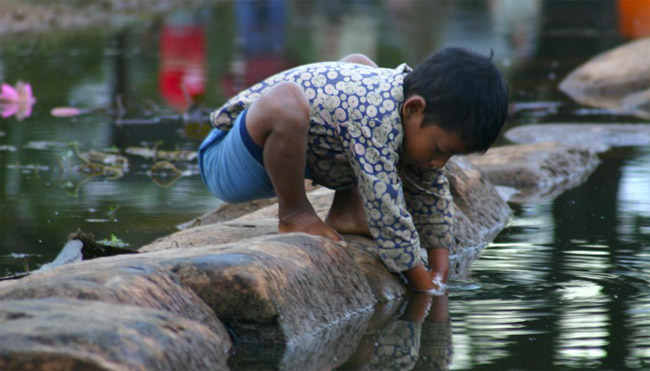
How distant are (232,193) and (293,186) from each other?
466 millimetres

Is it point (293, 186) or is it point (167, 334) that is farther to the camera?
point (293, 186)

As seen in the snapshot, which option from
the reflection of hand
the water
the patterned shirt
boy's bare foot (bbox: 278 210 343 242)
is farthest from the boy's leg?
the water

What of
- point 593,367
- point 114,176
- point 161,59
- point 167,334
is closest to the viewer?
point 167,334

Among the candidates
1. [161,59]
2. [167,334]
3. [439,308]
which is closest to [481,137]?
[439,308]

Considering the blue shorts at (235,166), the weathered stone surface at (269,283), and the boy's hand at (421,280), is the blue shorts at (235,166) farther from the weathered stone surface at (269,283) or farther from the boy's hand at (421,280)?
the boy's hand at (421,280)

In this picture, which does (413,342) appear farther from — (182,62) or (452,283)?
(182,62)

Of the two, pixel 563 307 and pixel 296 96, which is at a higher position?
pixel 296 96

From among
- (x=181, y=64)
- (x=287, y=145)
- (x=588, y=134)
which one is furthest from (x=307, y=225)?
(x=181, y=64)

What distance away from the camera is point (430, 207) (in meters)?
4.25

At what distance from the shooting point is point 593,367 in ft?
10.3

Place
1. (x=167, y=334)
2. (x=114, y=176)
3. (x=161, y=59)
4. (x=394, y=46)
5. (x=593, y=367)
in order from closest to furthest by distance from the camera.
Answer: (x=167, y=334), (x=593, y=367), (x=114, y=176), (x=161, y=59), (x=394, y=46)

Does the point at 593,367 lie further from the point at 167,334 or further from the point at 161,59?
the point at 161,59

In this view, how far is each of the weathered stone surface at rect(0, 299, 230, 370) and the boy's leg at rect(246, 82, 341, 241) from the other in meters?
1.00

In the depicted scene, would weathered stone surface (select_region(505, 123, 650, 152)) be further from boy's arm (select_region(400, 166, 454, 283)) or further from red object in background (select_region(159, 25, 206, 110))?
boy's arm (select_region(400, 166, 454, 283))
